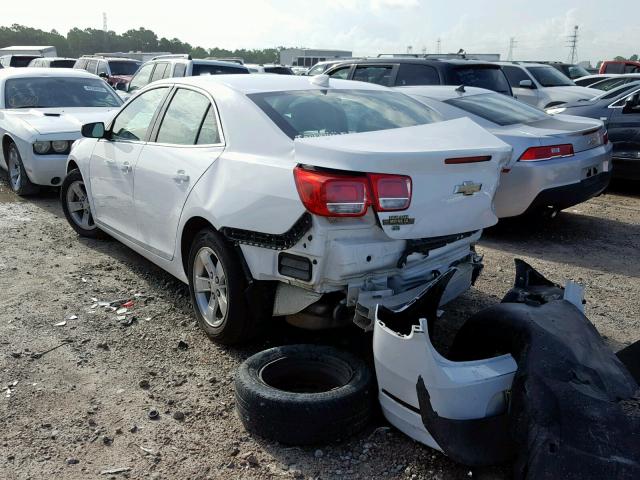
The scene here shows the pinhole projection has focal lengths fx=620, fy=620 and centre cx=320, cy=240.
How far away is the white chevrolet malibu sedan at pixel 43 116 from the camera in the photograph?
25.2 ft

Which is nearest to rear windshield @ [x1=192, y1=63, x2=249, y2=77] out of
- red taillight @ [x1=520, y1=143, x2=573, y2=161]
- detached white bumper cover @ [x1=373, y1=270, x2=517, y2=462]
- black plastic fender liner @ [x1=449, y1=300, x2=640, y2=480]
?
red taillight @ [x1=520, y1=143, x2=573, y2=161]

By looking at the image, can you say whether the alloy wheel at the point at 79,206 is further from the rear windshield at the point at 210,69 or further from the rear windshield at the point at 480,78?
the rear windshield at the point at 210,69

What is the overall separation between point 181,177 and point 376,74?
6.26 metres

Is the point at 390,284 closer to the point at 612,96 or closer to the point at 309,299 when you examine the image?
the point at 309,299

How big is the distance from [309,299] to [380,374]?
638 millimetres

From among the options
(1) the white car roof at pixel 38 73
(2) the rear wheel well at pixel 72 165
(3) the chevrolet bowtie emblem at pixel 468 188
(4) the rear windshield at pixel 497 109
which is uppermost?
(1) the white car roof at pixel 38 73

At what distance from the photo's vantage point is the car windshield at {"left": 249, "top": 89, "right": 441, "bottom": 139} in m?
3.77

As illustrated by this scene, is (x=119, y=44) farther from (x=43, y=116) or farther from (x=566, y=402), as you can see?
(x=566, y=402)

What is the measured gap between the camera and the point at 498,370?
275 centimetres

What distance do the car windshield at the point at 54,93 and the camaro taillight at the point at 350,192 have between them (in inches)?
270

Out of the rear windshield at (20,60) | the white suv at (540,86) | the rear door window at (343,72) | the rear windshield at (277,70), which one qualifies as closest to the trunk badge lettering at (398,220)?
the rear door window at (343,72)

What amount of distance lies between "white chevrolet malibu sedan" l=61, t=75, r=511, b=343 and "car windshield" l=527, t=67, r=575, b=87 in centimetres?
1126

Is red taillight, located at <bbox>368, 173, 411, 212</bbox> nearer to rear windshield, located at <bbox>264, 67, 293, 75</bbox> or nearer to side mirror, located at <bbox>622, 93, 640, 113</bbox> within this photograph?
side mirror, located at <bbox>622, 93, 640, 113</bbox>

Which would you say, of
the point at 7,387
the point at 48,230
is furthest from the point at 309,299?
the point at 48,230
